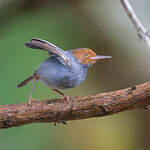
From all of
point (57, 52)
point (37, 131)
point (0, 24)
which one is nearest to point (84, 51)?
point (57, 52)

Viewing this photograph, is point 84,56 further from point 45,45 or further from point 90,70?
point 90,70

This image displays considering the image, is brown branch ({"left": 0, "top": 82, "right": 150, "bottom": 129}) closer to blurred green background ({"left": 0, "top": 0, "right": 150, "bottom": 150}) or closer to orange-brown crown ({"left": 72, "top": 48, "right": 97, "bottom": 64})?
orange-brown crown ({"left": 72, "top": 48, "right": 97, "bottom": 64})

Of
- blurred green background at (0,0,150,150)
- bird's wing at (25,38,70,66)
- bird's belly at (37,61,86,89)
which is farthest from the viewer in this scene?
blurred green background at (0,0,150,150)

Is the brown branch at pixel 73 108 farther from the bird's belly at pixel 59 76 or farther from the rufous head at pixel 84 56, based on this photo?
the rufous head at pixel 84 56

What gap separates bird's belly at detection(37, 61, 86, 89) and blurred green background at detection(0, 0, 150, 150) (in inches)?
72.1

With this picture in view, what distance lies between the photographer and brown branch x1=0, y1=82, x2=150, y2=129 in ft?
9.66

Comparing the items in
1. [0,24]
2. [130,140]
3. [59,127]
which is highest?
[0,24]

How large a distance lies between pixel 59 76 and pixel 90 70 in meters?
3.16

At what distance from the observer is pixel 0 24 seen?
195 inches

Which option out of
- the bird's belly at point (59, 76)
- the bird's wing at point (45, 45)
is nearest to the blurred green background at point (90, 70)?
the bird's belly at point (59, 76)

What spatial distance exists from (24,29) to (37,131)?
73.9 inches

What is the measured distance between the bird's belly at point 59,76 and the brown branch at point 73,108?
244mm

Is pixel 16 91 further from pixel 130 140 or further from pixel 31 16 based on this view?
pixel 130 140

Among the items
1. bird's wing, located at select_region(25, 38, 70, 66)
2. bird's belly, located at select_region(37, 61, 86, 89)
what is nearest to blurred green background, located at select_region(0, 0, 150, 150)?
bird's belly, located at select_region(37, 61, 86, 89)
